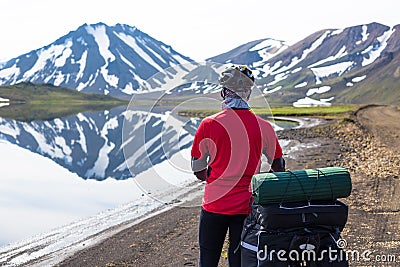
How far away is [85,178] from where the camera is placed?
73.8 feet

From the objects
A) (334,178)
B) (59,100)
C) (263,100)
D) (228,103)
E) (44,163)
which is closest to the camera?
(334,178)

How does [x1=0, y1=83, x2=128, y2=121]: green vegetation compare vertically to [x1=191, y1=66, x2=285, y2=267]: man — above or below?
above

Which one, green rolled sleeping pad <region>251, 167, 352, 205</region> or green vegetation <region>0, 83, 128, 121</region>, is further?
green vegetation <region>0, 83, 128, 121</region>

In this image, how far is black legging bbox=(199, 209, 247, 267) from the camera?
4559 millimetres

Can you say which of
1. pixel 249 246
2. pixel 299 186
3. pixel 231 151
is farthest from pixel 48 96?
pixel 299 186

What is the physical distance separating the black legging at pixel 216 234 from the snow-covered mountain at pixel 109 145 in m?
1.07

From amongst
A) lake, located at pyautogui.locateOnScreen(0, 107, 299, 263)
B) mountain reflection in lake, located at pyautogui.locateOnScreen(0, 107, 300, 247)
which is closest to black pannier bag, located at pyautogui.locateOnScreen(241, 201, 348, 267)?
lake, located at pyautogui.locateOnScreen(0, 107, 299, 263)

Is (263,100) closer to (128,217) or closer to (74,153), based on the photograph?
(128,217)

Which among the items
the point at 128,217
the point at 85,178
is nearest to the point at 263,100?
the point at 128,217

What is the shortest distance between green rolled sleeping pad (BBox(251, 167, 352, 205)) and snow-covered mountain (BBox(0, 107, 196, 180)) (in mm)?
1543

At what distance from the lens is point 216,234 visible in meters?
4.62

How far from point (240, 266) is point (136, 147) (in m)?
1.86

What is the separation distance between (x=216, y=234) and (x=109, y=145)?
108 feet

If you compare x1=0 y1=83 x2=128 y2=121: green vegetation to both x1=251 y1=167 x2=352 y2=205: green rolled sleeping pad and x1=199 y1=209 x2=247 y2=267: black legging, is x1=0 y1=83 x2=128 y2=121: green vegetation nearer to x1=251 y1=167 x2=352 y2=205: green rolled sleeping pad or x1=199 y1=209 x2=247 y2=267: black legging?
x1=199 y1=209 x2=247 y2=267: black legging
